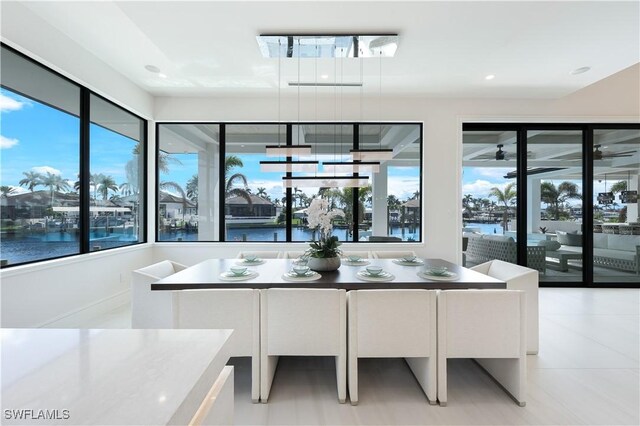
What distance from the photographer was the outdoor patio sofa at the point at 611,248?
4961 millimetres

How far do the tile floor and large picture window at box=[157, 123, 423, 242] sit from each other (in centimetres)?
254

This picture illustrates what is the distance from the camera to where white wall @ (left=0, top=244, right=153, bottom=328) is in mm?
2684

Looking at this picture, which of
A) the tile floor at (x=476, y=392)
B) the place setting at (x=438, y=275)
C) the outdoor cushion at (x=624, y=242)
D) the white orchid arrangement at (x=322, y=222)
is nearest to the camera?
the tile floor at (x=476, y=392)

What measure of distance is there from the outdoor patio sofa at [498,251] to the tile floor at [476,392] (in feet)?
6.37

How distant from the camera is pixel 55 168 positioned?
3172 mm

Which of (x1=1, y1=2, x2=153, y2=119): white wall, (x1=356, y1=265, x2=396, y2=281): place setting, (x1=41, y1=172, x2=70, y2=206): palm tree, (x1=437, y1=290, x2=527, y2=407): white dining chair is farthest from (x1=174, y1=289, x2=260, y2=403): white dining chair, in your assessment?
(x1=1, y1=2, x2=153, y2=119): white wall

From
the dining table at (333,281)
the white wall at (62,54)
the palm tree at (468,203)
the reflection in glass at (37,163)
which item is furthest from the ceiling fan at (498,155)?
the reflection in glass at (37,163)

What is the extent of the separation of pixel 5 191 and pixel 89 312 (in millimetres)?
1587

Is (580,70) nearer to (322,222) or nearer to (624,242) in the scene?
(624,242)

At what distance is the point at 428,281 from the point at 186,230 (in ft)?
13.4

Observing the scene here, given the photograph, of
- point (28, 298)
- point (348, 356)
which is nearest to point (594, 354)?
point (348, 356)

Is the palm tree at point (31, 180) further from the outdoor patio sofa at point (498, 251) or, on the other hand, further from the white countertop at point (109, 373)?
the outdoor patio sofa at point (498, 251)

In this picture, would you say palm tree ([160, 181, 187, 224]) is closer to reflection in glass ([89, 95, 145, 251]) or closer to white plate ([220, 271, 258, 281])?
reflection in glass ([89, 95, 145, 251])

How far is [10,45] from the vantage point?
2627 mm
